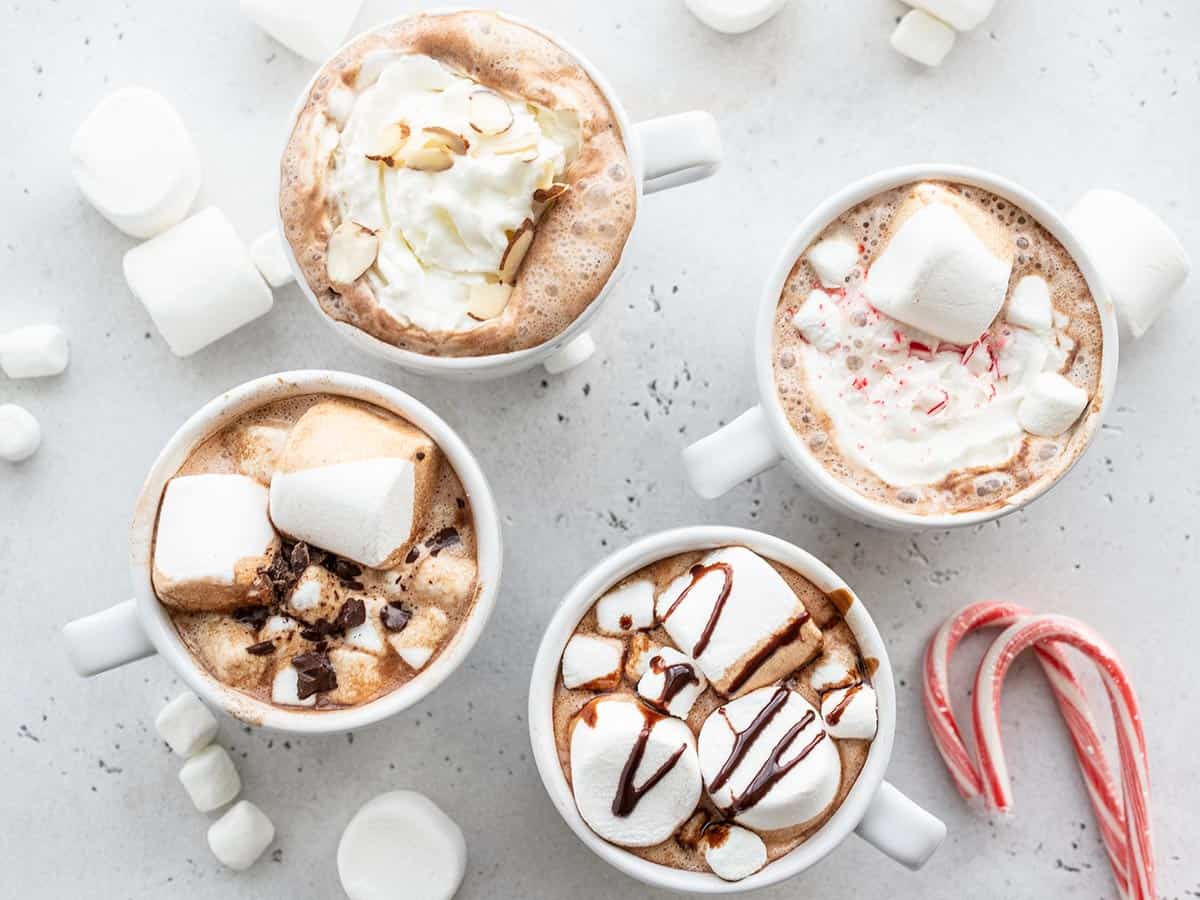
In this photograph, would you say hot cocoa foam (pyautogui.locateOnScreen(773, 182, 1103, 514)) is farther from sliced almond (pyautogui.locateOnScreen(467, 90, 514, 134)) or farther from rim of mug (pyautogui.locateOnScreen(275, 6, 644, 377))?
sliced almond (pyautogui.locateOnScreen(467, 90, 514, 134))

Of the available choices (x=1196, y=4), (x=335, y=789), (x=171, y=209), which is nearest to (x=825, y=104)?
(x=1196, y=4)

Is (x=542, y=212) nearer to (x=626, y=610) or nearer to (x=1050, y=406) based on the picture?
(x=626, y=610)

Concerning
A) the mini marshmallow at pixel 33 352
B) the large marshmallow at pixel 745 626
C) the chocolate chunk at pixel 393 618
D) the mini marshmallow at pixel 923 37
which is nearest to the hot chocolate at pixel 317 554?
the chocolate chunk at pixel 393 618

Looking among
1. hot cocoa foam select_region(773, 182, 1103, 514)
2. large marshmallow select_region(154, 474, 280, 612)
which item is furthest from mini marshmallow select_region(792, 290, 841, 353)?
large marshmallow select_region(154, 474, 280, 612)

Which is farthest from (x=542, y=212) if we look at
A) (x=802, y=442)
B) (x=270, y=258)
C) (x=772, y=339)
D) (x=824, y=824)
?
(x=824, y=824)

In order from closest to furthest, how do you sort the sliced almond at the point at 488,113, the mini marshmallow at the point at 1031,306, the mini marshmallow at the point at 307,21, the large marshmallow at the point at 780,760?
1. the sliced almond at the point at 488,113
2. the large marshmallow at the point at 780,760
3. the mini marshmallow at the point at 1031,306
4. the mini marshmallow at the point at 307,21

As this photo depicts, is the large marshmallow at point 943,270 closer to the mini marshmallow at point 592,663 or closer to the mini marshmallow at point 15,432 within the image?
the mini marshmallow at point 592,663
